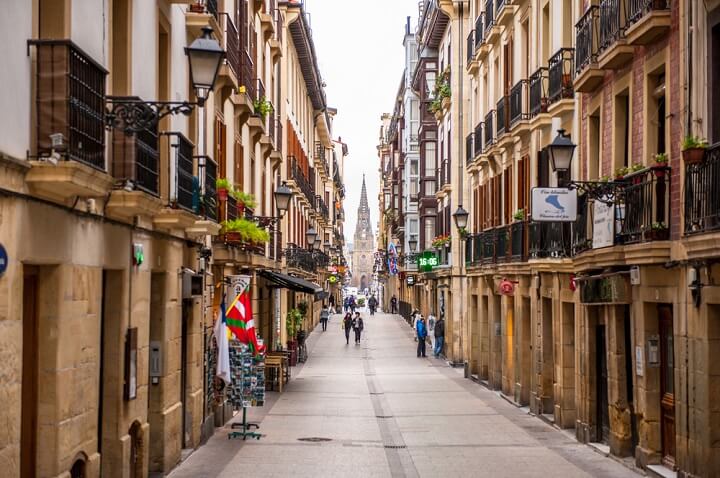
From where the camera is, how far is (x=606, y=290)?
1858 cm

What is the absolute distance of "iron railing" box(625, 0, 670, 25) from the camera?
51.3 ft

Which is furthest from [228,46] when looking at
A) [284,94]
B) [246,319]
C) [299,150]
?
[299,150]

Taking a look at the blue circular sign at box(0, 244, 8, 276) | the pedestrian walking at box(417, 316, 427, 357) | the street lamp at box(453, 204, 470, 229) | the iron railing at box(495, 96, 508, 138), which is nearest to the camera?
the blue circular sign at box(0, 244, 8, 276)

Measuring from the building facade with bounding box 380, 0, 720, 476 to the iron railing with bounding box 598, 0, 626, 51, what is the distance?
0.03 meters

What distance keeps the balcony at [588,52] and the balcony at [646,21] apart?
2.18 m

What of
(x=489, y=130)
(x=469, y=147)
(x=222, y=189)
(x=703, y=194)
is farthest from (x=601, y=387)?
(x=469, y=147)

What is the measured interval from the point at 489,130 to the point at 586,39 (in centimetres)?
1267

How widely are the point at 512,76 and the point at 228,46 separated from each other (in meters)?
9.26

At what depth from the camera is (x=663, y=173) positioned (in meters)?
15.6

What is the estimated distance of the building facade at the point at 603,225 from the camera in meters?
14.6

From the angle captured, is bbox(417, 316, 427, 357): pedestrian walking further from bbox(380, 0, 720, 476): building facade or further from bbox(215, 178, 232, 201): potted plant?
bbox(215, 178, 232, 201): potted plant

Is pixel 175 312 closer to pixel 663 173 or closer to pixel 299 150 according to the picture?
pixel 663 173

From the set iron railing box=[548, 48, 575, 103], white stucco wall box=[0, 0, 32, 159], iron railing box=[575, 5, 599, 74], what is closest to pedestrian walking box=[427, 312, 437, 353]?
iron railing box=[548, 48, 575, 103]

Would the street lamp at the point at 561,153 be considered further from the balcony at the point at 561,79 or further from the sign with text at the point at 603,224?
the balcony at the point at 561,79
